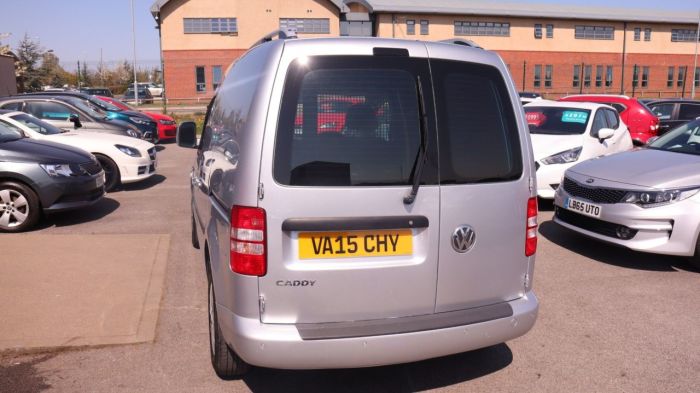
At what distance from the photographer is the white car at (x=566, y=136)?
873 cm

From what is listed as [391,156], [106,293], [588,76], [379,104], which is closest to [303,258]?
[391,156]

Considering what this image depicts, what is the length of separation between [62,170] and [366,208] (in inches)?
228

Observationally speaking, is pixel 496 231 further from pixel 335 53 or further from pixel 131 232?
pixel 131 232

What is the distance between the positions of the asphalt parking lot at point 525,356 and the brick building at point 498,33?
40975 mm

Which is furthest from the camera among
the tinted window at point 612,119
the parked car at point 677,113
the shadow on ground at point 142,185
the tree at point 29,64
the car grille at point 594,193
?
the tree at point 29,64

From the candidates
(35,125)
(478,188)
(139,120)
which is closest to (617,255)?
(478,188)

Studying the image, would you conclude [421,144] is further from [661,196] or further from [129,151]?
[129,151]

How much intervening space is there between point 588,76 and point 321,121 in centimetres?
5596

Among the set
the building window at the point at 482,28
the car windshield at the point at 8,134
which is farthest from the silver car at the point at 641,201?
the building window at the point at 482,28

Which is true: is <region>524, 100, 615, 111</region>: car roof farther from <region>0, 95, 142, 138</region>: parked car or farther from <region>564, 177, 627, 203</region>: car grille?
<region>0, 95, 142, 138</region>: parked car

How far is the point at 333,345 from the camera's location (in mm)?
2910

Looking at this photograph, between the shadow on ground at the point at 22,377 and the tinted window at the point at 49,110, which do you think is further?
the tinted window at the point at 49,110

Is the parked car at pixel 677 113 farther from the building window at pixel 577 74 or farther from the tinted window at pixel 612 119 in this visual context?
the building window at pixel 577 74

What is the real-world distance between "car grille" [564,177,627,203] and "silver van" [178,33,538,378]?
125 inches
